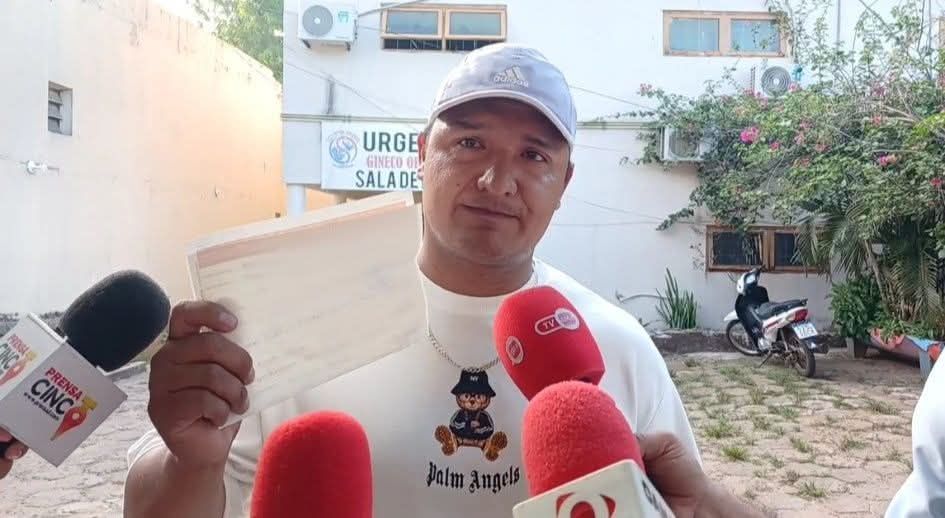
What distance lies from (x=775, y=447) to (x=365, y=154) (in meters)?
6.31

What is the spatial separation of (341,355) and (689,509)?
459mm

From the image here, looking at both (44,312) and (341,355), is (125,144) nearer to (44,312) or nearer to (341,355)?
(44,312)

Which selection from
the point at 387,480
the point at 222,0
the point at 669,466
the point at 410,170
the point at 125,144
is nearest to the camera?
the point at 669,466

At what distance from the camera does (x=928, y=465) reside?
1303mm

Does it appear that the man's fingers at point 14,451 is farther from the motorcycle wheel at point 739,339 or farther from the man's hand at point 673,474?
the motorcycle wheel at point 739,339

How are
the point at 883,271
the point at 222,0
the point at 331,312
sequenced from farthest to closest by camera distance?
the point at 222,0, the point at 883,271, the point at 331,312

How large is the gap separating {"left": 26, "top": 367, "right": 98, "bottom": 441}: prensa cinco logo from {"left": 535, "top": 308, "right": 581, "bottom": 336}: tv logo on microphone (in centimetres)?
55

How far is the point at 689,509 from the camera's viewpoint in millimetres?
837

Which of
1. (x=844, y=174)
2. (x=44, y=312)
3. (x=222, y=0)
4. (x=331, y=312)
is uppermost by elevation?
(x=222, y=0)

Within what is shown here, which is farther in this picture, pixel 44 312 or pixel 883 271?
pixel 883 271

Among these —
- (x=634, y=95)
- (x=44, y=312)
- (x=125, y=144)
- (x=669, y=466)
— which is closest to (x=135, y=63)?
(x=125, y=144)

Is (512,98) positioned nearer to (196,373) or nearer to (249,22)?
(196,373)

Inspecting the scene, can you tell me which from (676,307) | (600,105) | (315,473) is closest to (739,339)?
(676,307)

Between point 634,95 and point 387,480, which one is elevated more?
point 634,95
